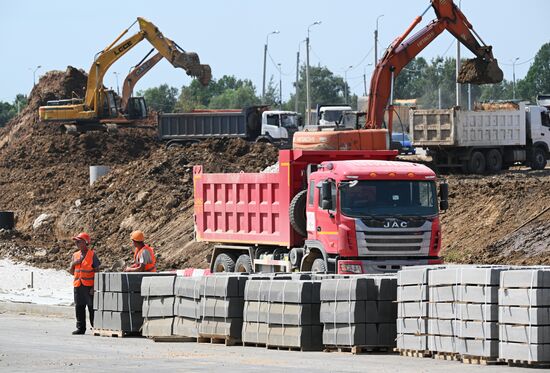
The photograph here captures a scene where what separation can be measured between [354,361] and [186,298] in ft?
13.2

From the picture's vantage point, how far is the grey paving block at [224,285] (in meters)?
18.5

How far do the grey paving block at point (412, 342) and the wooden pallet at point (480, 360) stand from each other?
757 millimetres

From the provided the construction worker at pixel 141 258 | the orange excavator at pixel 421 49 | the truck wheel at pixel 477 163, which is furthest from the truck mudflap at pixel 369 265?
the truck wheel at pixel 477 163

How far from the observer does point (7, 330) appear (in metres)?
21.5

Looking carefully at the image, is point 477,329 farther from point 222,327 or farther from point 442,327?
point 222,327

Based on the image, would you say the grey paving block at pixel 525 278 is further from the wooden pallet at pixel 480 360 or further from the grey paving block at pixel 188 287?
the grey paving block at pixel 188 287

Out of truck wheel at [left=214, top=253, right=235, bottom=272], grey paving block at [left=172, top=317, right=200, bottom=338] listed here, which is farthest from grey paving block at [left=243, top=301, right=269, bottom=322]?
truck wheel at [left=214, top=253, right=235, bottom=272]

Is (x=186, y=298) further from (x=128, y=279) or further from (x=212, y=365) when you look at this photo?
(x=212, y=365)

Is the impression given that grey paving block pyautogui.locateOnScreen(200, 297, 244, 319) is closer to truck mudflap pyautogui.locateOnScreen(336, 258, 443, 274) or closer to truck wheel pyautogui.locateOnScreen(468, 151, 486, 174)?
truck mudflap pyautogui.locateOnScreen(336, 258, 443, 274)

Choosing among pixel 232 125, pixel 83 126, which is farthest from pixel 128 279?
pixel 83 126

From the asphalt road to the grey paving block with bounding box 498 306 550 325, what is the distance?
553mm

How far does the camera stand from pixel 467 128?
43406 mm

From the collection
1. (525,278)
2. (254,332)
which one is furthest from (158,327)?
(525,278)

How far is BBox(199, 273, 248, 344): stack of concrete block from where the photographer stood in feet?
60.3
